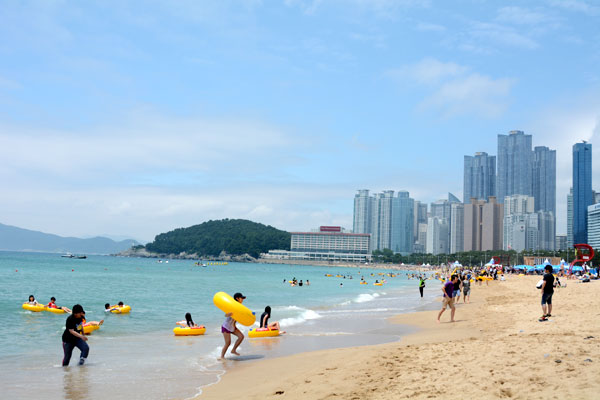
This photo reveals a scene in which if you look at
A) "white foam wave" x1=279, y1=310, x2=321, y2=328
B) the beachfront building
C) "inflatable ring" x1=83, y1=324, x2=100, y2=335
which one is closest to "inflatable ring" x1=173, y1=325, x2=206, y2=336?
"inflatable ring" x1=83, y1=324, x2=100, y2=335

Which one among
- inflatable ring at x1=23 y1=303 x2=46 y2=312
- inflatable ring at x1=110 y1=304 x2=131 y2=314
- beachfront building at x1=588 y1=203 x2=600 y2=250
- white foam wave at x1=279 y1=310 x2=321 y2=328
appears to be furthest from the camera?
beachfront building at x1=588 y1=203 x2=600 y2=250

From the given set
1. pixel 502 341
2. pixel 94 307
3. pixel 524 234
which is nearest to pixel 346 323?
pixel 502 341

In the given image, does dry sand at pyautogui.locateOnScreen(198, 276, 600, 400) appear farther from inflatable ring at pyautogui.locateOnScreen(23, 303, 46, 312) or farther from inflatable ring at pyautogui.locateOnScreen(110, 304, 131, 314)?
inflatable ring at pyautogui.locateOnScreen(23, 303, 46, 312)

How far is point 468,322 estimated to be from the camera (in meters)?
16.9

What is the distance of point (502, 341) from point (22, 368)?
33.9 ft

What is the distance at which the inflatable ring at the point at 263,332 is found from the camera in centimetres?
1564

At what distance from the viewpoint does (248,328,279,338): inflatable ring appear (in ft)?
51.3

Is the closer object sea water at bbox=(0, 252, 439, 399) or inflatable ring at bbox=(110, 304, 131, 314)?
sea water at bbox=(0, 252, 439, 399)

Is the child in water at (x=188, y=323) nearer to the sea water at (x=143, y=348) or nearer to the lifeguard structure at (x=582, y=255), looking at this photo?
the sea water at (x=143, y=348)

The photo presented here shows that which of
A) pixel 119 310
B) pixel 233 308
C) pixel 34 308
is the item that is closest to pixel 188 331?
pixel 233 308

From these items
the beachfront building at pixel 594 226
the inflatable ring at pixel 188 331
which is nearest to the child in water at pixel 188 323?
the inflatable ring at pixel 188 331

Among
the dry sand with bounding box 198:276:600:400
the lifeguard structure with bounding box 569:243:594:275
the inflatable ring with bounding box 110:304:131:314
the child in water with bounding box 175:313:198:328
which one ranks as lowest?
the inflatable ring with bounding box 110:304:131:314

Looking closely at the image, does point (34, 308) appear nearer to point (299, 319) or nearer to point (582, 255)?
point (299, 319)

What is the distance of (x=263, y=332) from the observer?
15.8 metres
